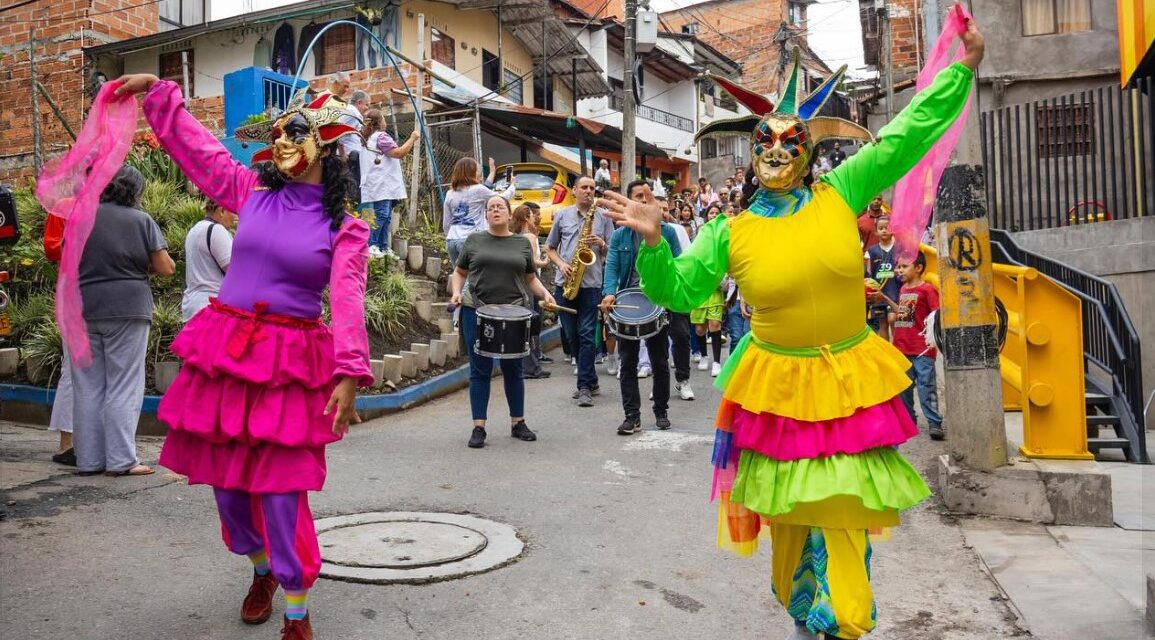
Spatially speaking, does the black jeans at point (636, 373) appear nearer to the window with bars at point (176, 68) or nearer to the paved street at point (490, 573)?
the paved street at point (490, 573)

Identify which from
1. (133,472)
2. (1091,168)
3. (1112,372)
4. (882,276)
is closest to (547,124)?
(1091,168)

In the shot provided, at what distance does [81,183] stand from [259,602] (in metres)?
1.88

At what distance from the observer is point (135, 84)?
13.6 feet

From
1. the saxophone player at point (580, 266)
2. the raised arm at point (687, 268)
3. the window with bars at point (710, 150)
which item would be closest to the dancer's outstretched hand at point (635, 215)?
the raised arm at point (687, 268)

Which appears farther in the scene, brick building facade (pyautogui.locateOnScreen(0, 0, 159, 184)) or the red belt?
brick building facade (pyautogui.locateOnScreen(0, 0, 159, 184))

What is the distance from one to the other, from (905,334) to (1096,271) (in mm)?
4912

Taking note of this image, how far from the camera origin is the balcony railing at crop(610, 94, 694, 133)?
124 feet

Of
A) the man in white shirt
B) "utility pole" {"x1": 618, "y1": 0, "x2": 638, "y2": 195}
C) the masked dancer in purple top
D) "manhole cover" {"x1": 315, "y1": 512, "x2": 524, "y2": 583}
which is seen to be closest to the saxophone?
the man in white shirt

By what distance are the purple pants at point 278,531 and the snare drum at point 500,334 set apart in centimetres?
392

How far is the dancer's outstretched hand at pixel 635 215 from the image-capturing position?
374cm

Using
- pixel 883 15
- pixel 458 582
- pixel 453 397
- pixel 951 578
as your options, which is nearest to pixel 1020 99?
pixel 883 15

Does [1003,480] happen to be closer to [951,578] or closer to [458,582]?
[951,578]

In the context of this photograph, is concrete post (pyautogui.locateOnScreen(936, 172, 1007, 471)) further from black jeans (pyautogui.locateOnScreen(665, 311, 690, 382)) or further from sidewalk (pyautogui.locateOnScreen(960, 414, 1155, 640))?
black jeans (pyautogui.locateOnScreen(665, 311, 690, 382))

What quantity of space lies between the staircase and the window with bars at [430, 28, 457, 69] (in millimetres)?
17588
